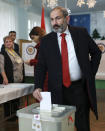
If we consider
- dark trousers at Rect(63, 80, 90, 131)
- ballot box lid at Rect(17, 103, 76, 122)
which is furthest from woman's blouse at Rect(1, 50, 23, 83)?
ballot box lid at Rect(17, 103, 76, 122)

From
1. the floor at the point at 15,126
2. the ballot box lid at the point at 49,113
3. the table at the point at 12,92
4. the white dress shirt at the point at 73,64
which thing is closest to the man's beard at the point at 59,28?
the white dress shirt at the point at 73,64

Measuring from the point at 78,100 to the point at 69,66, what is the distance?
265 mm

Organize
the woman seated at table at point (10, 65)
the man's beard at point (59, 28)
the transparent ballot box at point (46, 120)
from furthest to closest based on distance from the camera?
the woman seated at table at point (10, 65) → the man's beard at point (59, 28) → the transparent ballot box at point (46, 120)

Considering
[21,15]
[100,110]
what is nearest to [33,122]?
[100,110]

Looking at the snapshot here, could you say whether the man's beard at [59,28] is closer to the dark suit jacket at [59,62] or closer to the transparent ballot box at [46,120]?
the dark suit jacket at [59,62]

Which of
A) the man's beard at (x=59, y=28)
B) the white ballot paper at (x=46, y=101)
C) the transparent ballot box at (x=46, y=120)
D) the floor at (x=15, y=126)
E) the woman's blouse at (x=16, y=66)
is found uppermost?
the man's beard at (x=59, y=28)

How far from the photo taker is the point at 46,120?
1.12 metres

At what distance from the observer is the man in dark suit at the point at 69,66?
1631 millimetres

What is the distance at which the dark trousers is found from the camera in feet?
5.43

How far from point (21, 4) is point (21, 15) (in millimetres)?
399

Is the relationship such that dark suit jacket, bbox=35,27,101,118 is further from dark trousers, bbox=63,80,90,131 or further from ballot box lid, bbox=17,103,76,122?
ballot box lid, bbox=17,103,76,122

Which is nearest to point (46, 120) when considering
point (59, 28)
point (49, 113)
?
point (49, 113)

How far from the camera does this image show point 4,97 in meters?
1.99

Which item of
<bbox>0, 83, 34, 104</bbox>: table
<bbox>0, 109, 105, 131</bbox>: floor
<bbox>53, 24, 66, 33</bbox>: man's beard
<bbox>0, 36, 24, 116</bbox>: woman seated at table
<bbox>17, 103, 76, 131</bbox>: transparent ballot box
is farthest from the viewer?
<bbox>0, 36, 24, 116</bbox>: woman seated at table
